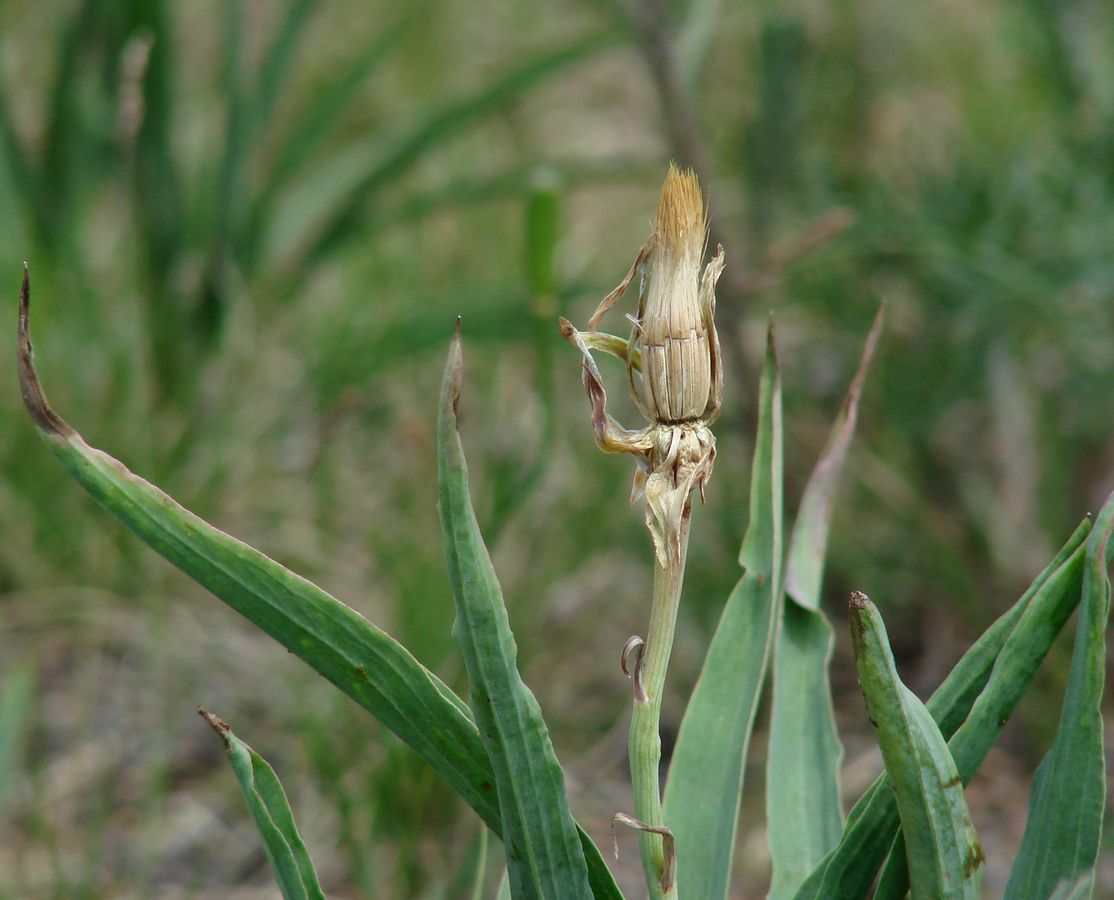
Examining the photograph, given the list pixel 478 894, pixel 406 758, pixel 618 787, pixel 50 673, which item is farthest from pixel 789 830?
pixel 50 673

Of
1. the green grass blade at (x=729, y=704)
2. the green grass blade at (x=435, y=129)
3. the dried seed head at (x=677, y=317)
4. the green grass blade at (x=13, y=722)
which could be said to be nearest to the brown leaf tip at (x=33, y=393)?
the dried seed head at (x=677, y=317)

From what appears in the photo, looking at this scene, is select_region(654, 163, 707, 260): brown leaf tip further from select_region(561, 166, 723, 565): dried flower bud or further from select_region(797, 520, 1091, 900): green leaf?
select_region(797, 520, 1091, 900): green leaf

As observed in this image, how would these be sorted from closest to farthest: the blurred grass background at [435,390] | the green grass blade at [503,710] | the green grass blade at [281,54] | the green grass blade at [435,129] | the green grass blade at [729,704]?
the green grass blade at [503,710] < the green grass blade at [729,704] < the blurred grass background at [435,390] < the green grass blade at [435,129] < the green grass blade at [281,54]

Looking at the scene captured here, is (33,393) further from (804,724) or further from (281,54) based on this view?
(281,54)

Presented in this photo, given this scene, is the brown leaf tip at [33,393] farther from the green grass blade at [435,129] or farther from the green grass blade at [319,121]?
the green grass blade at [319,121]

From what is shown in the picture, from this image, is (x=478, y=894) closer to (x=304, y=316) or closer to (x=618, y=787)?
(x=618, y=787)

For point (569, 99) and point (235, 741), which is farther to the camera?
point (569, 99)

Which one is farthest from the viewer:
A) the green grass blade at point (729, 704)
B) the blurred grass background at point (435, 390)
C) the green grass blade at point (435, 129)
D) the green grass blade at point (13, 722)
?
the green grass blade at point (435, 129)
